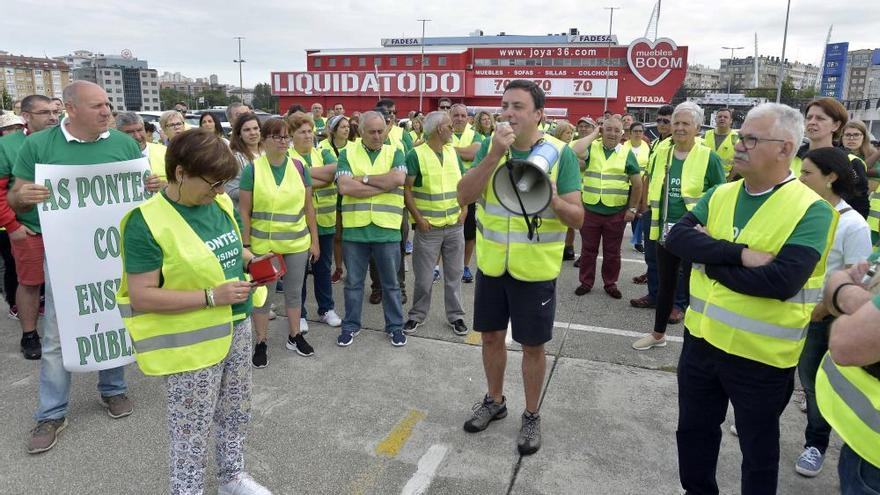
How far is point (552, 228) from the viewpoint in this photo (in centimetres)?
304

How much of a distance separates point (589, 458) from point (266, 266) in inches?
84.0

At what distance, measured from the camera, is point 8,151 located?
3.89 metres

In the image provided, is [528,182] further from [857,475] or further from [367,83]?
[367,83]

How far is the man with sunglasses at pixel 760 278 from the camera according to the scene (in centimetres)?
212

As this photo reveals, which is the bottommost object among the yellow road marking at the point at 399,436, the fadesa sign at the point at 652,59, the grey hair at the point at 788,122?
the yellow road marking at the point at 399,436

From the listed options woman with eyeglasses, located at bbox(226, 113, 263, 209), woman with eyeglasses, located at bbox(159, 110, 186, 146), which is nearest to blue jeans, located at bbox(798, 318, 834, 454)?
woman with eyeglasses, located at bbox(226, 113, 263, 209)

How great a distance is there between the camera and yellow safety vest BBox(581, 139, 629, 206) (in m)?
6.10

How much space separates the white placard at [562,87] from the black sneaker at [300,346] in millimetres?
30522

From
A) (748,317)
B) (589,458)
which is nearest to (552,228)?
(748,317)

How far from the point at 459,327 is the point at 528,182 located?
2417 millimetres

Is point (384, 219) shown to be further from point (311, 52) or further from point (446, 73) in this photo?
point (311, 52)

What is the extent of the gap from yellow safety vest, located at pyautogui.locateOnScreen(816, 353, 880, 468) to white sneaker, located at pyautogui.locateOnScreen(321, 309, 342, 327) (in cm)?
411

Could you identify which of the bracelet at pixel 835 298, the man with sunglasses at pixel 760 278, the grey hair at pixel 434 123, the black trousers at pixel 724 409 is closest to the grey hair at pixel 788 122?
the man with sunglasses at pixel 760 278

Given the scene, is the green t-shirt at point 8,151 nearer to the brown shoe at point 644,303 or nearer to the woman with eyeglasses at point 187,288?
the woman with eyeglasses at point 187,288
